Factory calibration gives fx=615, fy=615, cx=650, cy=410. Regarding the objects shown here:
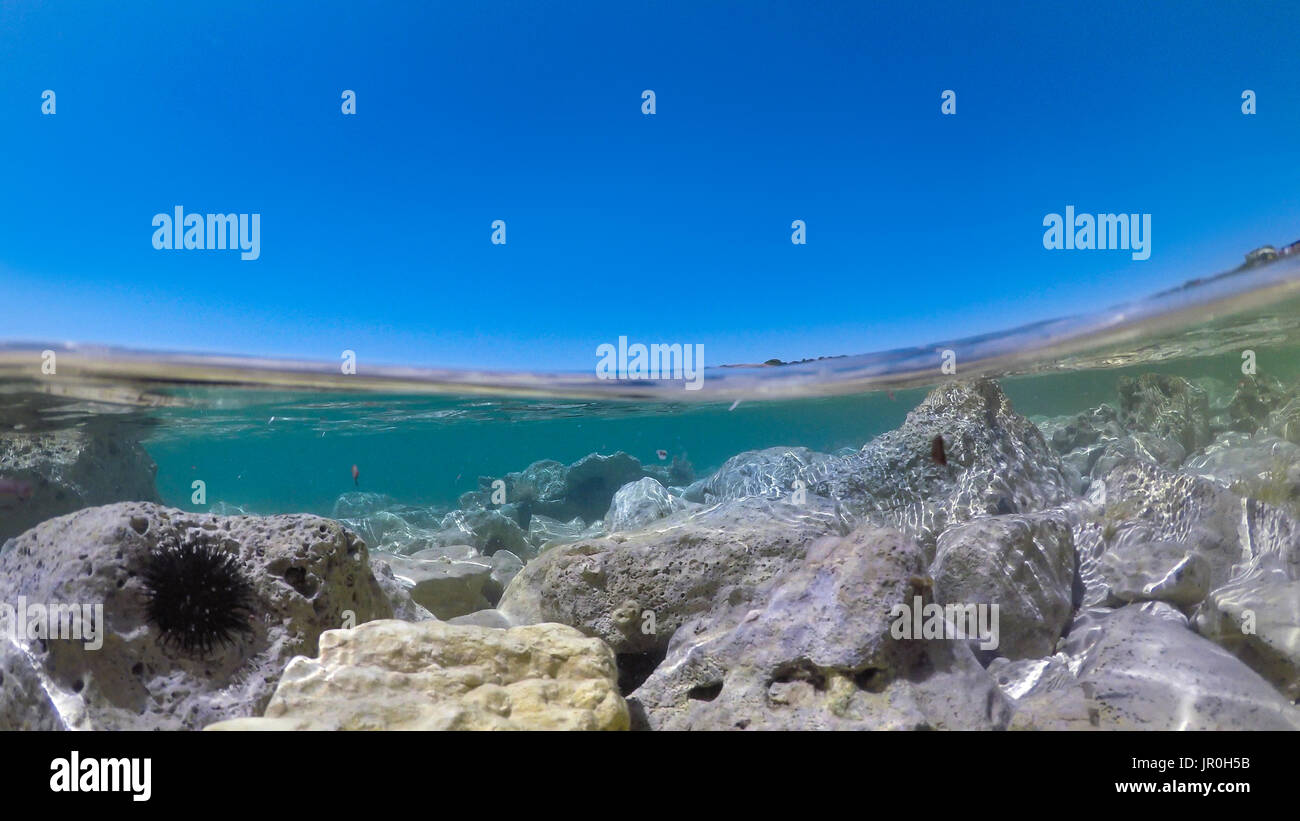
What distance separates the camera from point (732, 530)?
6.34m

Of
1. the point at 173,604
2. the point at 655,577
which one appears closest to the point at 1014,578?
the point at 655,577

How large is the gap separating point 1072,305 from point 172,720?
1639 centimetres

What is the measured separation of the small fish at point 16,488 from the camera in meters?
13.9

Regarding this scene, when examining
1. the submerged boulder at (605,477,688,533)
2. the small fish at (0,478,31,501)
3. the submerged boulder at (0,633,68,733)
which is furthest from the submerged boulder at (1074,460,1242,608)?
the small fish at (0,478,31,501)

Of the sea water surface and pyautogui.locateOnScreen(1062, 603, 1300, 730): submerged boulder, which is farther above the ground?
the sea water surface

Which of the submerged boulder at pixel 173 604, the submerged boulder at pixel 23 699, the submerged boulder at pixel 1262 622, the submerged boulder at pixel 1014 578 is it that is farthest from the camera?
the submerged boulder at pixel 1014 578

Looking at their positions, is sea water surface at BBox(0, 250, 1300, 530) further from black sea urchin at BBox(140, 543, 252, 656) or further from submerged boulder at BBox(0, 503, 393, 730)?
black sea urchin at BBox(140, 543, 252, 656)

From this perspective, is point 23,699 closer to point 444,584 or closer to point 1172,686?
point 444,584

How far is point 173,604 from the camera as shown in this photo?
430cm

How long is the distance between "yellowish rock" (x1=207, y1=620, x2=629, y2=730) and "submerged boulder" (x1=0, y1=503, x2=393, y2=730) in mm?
1169

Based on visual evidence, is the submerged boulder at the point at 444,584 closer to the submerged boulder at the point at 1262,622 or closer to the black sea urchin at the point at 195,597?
the black sea urchin at the point at 195,597

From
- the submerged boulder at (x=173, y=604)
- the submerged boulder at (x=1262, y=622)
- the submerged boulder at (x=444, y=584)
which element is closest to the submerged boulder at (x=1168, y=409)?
the submerged boulder at (x=1262, y=622)

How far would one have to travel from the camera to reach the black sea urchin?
14.0 feet
